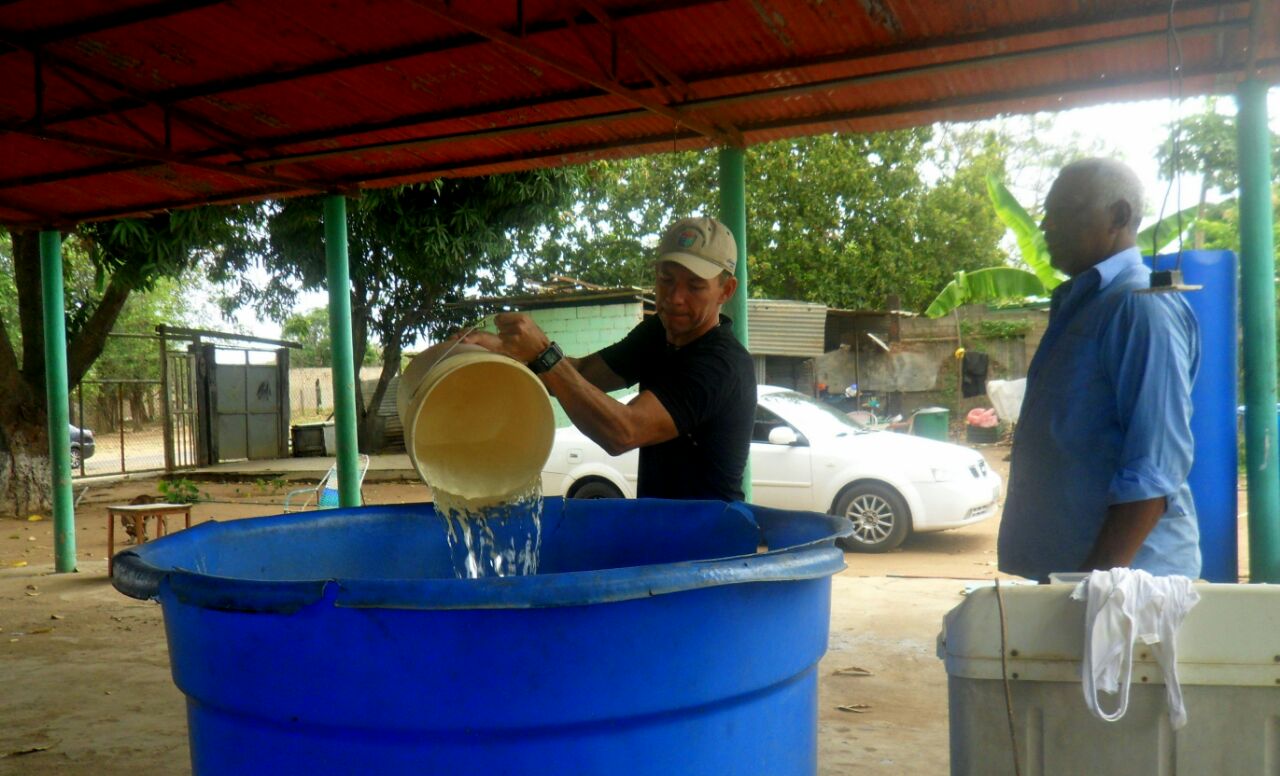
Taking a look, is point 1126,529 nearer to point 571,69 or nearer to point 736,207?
point 571,69

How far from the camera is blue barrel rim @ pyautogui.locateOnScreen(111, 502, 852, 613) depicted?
49.0 inches

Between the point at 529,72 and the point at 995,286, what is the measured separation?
1061cm

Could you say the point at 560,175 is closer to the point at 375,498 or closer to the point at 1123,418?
the point at 375,498

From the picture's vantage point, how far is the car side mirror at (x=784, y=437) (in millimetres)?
8398

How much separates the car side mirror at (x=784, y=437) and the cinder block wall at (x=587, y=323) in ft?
17.4

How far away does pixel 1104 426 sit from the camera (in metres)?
2.10

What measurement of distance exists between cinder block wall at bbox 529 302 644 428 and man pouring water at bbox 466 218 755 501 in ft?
35.2

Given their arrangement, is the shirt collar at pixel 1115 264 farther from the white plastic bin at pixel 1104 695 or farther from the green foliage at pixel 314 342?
the green foliage at pixel 314 342

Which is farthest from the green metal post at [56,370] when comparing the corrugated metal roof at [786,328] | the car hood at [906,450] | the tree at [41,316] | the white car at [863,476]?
the corrugated metal roof at [786,328]

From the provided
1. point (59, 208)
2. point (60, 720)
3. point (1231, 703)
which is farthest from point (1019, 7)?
point (59, 208)

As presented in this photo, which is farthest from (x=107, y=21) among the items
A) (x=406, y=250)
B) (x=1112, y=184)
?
(x=406, y=250)

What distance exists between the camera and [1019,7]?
12.6 ft

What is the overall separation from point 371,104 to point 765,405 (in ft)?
15.1

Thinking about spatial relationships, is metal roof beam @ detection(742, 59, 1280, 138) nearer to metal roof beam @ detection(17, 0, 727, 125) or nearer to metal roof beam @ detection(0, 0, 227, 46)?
metal roof beam @ detection(17, 0, 727, 125)
